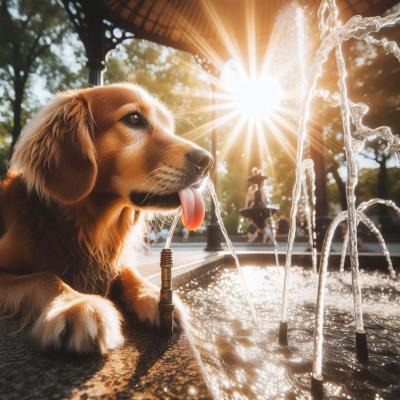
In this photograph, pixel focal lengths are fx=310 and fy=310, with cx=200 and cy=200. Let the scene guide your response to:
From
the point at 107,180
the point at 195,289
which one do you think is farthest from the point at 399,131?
the point at 107,180

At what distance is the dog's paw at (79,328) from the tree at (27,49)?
17925mm

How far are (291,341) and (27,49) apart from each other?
20.3 meters

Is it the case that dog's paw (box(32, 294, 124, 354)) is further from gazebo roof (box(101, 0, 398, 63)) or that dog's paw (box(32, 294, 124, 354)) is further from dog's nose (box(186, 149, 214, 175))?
gazebo roof (box(101, 0, 398, 63))

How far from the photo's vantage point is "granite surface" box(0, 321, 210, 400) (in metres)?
0.85

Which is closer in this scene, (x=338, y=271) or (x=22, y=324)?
(x=22, y=324)

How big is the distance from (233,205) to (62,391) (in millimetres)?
31322

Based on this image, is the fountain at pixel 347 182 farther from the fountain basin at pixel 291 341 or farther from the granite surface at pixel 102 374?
the granite surface at pixel 102 374

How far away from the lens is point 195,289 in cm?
349

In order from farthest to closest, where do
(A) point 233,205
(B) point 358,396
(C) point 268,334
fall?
(A) point 233,205
(C) point 268,334
(B) point 358,396

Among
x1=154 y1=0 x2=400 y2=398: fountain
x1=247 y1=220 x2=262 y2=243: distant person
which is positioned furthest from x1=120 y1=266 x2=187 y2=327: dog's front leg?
x1=247 y1=220 x2=262 y2=243: distant person

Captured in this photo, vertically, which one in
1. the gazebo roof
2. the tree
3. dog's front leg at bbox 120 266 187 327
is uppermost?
the tree

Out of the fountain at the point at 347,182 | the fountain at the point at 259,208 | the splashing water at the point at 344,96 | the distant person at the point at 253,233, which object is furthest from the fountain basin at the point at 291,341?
the distant person at the point at 253,233

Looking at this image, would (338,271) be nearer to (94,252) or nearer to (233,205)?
(94,252)

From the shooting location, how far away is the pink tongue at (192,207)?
6.97ft
